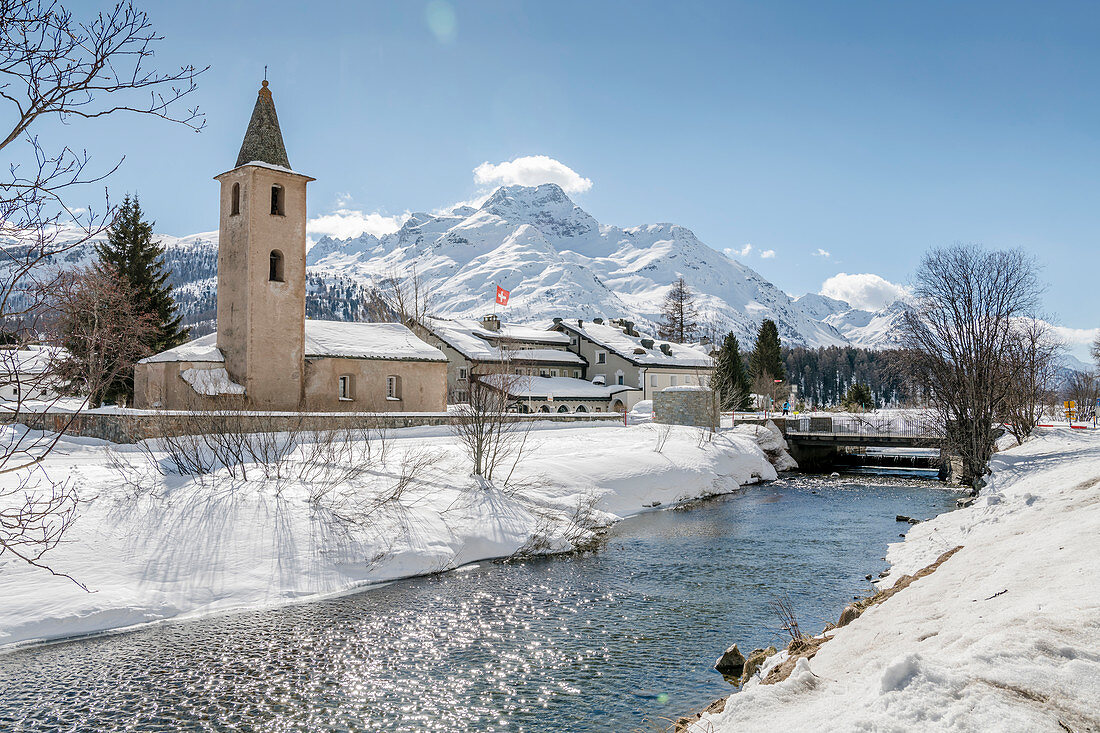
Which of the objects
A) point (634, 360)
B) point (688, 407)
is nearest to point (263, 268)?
point (688, 407)

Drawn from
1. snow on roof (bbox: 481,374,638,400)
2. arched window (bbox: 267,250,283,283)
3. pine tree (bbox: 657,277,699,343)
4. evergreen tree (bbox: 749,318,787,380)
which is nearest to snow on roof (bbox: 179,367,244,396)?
arched window (bbox: 267,250,283,283)

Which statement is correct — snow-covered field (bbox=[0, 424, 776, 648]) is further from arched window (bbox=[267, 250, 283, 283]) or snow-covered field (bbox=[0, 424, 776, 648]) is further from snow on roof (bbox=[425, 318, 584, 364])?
snow on roof (bbox=[425, 318, 584, 364])

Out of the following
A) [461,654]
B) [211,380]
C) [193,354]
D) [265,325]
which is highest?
[265,325]

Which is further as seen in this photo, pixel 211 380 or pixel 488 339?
pixel 488 339

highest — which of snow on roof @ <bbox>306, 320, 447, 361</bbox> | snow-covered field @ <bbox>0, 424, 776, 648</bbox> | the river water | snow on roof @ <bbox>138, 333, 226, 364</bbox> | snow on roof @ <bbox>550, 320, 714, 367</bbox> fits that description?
snow on roof @ <bbox>550, 320, 714, 367</bbox>

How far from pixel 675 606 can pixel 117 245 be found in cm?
3522

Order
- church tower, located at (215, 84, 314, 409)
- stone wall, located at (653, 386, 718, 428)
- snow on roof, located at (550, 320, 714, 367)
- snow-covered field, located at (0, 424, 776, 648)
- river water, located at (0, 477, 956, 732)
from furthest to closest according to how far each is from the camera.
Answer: snow on roof, located at (550, 320, 714, 367) → stone wall, located at (653, 386, 718, 428) → church tower, located at (215, 84, 314, 409) → snow-covered field, located at (0, 424, 776, 648) → river water, located at (0, 477, 956, 732)

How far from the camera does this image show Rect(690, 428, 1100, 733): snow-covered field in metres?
4.80

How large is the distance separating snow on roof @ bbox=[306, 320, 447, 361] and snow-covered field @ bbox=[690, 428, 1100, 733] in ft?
90.1

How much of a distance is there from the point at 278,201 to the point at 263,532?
21.6 meters

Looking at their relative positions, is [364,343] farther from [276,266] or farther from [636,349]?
[636,349]

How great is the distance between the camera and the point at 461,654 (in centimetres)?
1022

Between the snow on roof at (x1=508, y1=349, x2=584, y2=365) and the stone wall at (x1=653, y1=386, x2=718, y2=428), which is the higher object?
the snow on roof at (x1=508, y1=349, x2=584, y2=365)

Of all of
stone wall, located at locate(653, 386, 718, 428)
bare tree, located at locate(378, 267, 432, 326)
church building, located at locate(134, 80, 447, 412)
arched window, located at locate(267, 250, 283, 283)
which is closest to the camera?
church building, located at locate(134, 80, 447, 412)
